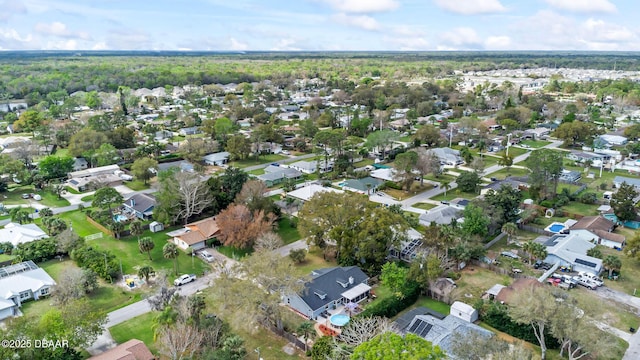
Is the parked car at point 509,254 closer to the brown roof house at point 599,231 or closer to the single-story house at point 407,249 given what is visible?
the brown roof house at point 599,231

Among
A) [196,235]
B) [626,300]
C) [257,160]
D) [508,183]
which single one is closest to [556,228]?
[626,300]

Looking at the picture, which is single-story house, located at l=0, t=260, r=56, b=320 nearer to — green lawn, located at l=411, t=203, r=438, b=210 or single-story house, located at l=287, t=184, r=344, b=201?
single-story house, located at l=287, t=184, r=344, b=201

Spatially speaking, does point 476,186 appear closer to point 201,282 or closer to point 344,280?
point 344,280

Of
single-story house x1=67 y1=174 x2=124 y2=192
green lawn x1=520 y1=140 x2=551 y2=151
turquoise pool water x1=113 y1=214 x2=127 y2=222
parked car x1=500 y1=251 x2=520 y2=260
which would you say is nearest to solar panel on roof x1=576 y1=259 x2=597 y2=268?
parked car x1=500 y1=251 x2=520 y2=260

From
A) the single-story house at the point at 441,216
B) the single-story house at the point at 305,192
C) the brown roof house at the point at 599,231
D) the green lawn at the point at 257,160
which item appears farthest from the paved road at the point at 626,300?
the green lawn at the point at 257,160

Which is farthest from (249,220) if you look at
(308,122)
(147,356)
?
(308,122)
